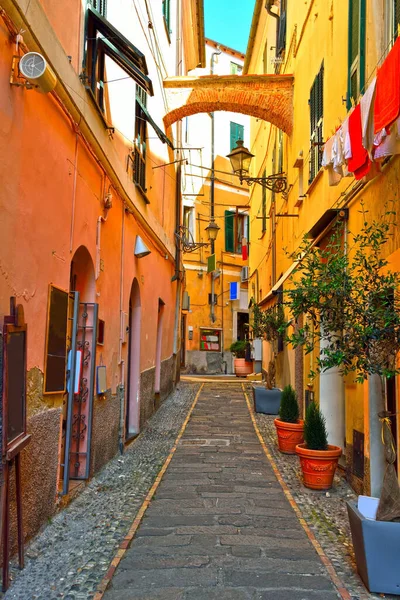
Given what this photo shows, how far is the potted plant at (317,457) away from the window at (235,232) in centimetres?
1992

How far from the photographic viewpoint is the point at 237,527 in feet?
16.3

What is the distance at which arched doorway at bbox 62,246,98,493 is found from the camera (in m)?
6.21

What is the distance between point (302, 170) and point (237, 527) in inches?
278

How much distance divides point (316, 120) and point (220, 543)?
693cm

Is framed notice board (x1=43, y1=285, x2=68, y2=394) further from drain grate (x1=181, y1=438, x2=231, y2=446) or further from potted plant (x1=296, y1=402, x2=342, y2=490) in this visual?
drain grate (x1=181, y1=438, x2=231, y2=446)

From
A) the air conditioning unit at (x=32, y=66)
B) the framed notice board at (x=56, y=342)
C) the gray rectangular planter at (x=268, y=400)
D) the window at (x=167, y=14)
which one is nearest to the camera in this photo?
the air conditioning unit at (x=32, y=66)

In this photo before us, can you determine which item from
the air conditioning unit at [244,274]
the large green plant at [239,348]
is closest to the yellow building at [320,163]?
the large green plant at [239,348]

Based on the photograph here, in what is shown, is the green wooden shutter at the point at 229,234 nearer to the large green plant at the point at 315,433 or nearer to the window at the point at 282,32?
the window at the point at 282,32

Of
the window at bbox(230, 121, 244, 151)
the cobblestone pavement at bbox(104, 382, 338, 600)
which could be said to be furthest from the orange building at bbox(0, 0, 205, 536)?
the window at bbox(230, 121, 244, 151)

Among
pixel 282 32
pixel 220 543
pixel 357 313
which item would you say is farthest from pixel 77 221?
pixel 282 32

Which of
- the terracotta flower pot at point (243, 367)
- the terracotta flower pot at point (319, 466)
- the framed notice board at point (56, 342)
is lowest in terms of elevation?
the terracotta flower pot at point (319, 466)

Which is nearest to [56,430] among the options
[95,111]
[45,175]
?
[45,175]

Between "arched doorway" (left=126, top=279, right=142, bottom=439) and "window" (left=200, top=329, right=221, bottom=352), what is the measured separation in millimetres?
14636

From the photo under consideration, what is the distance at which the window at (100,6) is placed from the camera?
21.1ft
